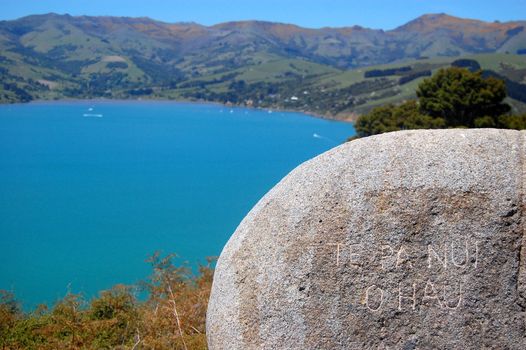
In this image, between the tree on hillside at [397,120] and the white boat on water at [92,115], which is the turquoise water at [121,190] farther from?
the white boat on water at [92,115]

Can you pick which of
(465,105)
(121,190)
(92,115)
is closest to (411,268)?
(465,105)

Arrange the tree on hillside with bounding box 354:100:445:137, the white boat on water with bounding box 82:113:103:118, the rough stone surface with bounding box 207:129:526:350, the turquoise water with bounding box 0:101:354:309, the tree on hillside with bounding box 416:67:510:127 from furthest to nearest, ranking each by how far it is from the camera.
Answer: the white boat on water with bounding box 82:113:103:118 < the turquoise water with bounding box 0:101:354:309 < the tree on hillside with bounding box 354:100:445:137 < the tree on hillside with bounding box 416:67:510:127 < the rough stone surface with bounding box 207:129:526:350

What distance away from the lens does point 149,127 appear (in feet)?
470

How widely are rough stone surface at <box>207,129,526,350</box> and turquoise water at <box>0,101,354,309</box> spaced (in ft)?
A: 77.9

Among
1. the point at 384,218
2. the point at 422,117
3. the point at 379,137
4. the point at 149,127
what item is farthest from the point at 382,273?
the point at 149,127

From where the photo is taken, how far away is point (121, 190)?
68.4 meters

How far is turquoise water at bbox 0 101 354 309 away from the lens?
135 feet

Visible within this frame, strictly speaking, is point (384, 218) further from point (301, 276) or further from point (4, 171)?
point (4, 171)

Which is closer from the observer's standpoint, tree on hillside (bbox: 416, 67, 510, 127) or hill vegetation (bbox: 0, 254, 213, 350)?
hill vegetation (bbox: 0, 254, 213, 350)

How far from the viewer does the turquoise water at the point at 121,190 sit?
41.1 metres

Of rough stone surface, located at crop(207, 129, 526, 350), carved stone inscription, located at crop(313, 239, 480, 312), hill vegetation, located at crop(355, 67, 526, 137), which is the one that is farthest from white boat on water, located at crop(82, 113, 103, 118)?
carved stone inscription, located at crop(313, 239, 480, 312)

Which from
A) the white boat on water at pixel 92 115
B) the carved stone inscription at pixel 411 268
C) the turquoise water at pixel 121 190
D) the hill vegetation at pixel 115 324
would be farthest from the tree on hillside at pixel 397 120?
the white boat on water at pixel 92 115

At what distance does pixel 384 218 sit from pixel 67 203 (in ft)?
199

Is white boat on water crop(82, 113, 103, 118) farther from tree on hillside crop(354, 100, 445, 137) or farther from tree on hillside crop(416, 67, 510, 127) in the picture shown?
tree on hillside crop(416, 67, 510, 127)
